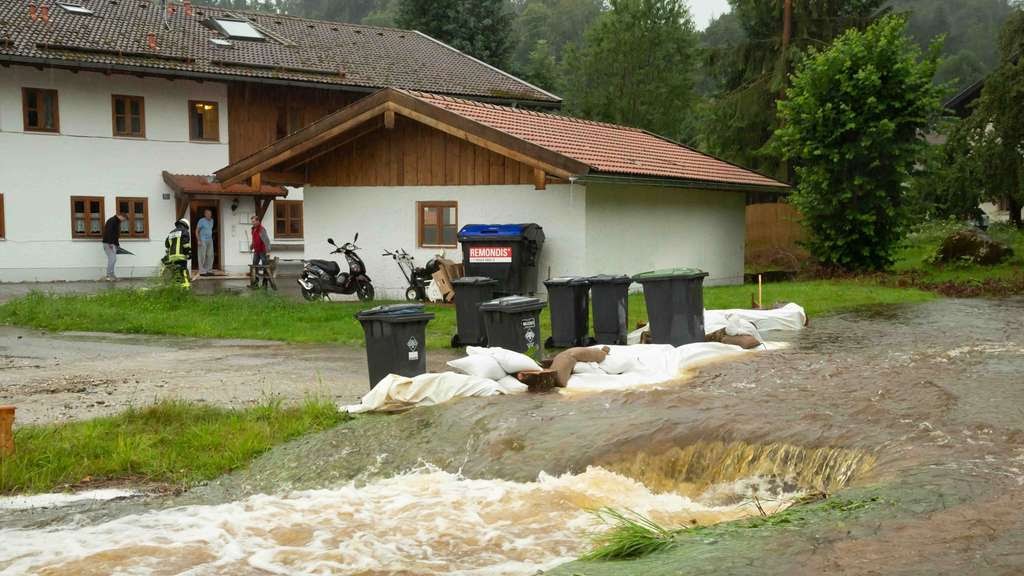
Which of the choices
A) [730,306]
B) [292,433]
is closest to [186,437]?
[292,433]

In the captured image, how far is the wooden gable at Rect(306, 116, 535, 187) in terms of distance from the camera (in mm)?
19844

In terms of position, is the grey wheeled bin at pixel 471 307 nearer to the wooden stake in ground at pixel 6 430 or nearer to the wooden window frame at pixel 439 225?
the wooden window frame at pixel 439 225

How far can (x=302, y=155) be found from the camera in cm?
2127

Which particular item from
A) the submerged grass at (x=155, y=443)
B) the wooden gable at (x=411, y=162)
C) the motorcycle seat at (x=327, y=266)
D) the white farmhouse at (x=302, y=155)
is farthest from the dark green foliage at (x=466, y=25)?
the submerged grass at (x=155, y=443)

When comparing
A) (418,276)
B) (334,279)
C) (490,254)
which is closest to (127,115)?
(334,279)

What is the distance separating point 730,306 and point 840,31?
2316cm

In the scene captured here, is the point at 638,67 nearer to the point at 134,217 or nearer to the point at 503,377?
the point at 134,217

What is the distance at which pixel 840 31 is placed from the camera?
37250mm

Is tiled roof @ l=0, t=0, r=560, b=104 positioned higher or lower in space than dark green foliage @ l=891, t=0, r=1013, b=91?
lower

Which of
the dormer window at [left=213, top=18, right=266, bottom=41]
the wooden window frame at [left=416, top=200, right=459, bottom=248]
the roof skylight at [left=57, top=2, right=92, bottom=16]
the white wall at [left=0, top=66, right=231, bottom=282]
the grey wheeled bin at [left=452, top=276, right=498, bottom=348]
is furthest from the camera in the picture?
the dormer window at [left=213, top=18, right=266, bottom=41]

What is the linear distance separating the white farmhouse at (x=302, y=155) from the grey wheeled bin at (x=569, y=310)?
15.4ft

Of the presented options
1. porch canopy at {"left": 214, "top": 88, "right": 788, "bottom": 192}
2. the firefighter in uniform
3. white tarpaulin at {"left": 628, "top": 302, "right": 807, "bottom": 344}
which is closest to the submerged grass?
white tarpaulin at {"left": 628, "top": 302, "right": 807, "bottom": 344}

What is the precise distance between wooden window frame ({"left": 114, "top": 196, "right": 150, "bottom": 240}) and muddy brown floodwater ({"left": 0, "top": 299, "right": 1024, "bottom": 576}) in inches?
945

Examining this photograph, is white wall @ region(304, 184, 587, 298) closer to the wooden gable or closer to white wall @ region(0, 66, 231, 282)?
the wooden gable
